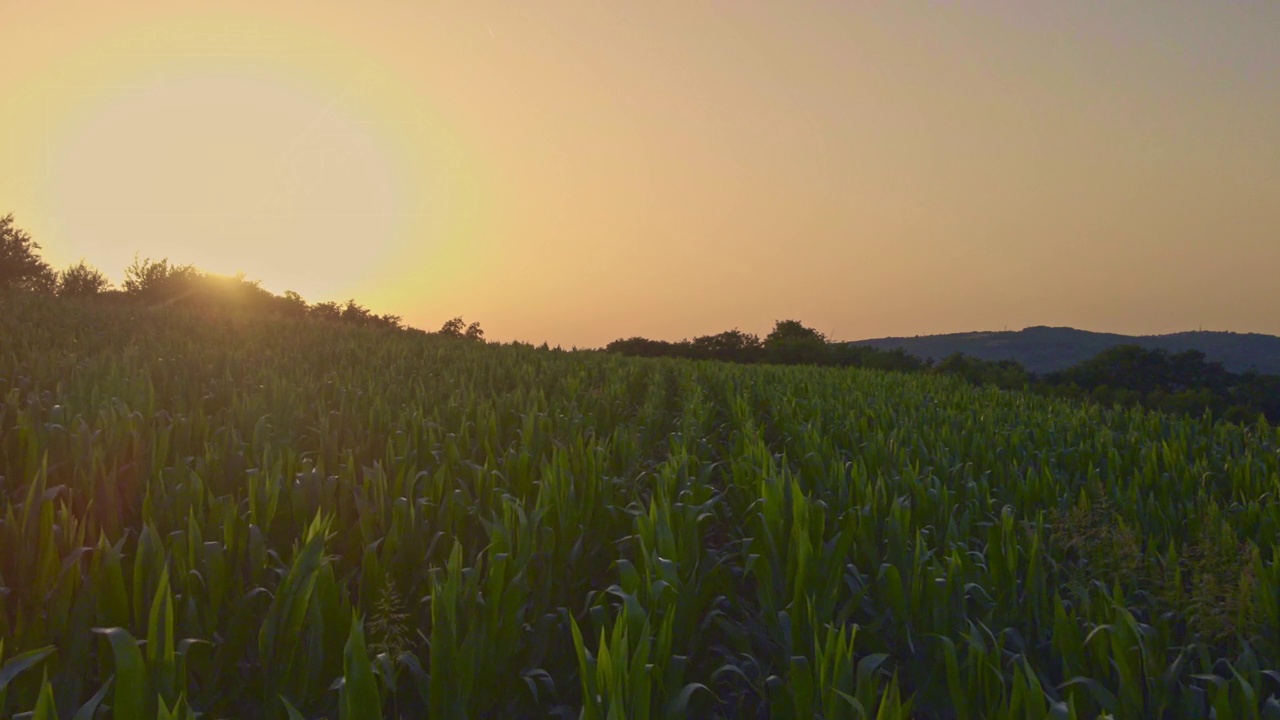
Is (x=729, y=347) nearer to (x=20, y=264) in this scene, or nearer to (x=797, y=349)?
(x=797, y=349)

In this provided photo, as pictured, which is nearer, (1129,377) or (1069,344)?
(1129,377)

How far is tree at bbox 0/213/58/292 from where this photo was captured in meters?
42.3

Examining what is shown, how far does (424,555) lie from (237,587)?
2.40ft

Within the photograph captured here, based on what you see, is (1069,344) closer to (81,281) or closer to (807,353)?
(807,353)

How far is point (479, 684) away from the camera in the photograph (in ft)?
7.96

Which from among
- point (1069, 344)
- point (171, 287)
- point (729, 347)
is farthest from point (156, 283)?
point (1069, 344)

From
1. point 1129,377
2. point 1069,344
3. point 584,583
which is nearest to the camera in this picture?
point 584,583

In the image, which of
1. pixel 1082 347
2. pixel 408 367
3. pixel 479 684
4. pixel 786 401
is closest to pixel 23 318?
pixel 408 367

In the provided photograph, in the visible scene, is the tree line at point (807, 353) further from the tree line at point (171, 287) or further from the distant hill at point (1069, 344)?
the distant hill at point (1069, 344)

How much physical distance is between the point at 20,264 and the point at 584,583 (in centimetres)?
5342

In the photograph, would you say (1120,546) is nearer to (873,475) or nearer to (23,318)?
(873,475)

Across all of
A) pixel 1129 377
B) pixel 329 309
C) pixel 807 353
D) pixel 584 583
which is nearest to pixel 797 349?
pixel 807 353

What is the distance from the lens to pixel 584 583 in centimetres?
364

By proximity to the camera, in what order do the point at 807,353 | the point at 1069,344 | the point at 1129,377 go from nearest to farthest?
1. the point at 1129,377
2. the point at 807,353
3. the point at 1069,344
